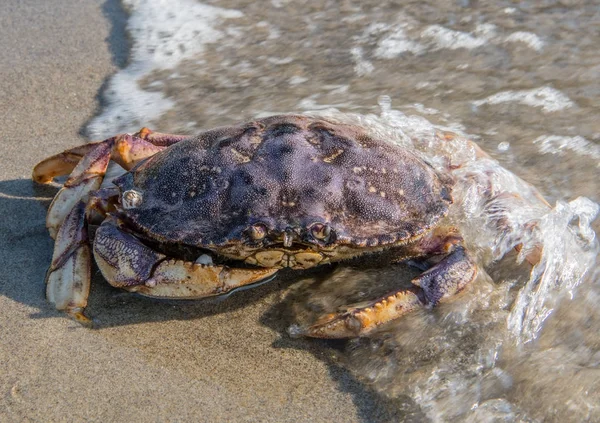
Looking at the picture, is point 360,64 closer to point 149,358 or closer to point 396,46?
point 396,46

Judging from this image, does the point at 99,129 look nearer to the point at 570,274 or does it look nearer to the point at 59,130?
the point at 59,130

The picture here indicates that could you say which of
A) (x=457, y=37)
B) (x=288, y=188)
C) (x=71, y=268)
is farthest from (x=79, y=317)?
(x=457, y=37)

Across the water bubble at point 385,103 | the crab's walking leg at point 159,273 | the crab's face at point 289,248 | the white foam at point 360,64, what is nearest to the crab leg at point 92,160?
the crab's walking leg at point 159,273

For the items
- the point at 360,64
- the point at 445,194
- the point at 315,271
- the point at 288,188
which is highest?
the point at 288,188

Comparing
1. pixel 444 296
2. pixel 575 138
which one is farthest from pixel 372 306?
pixel 575 138

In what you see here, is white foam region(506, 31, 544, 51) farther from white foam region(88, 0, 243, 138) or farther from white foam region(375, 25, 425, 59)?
white foam region(88, 0, 243, 138)

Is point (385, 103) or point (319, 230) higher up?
point (319, 230)
